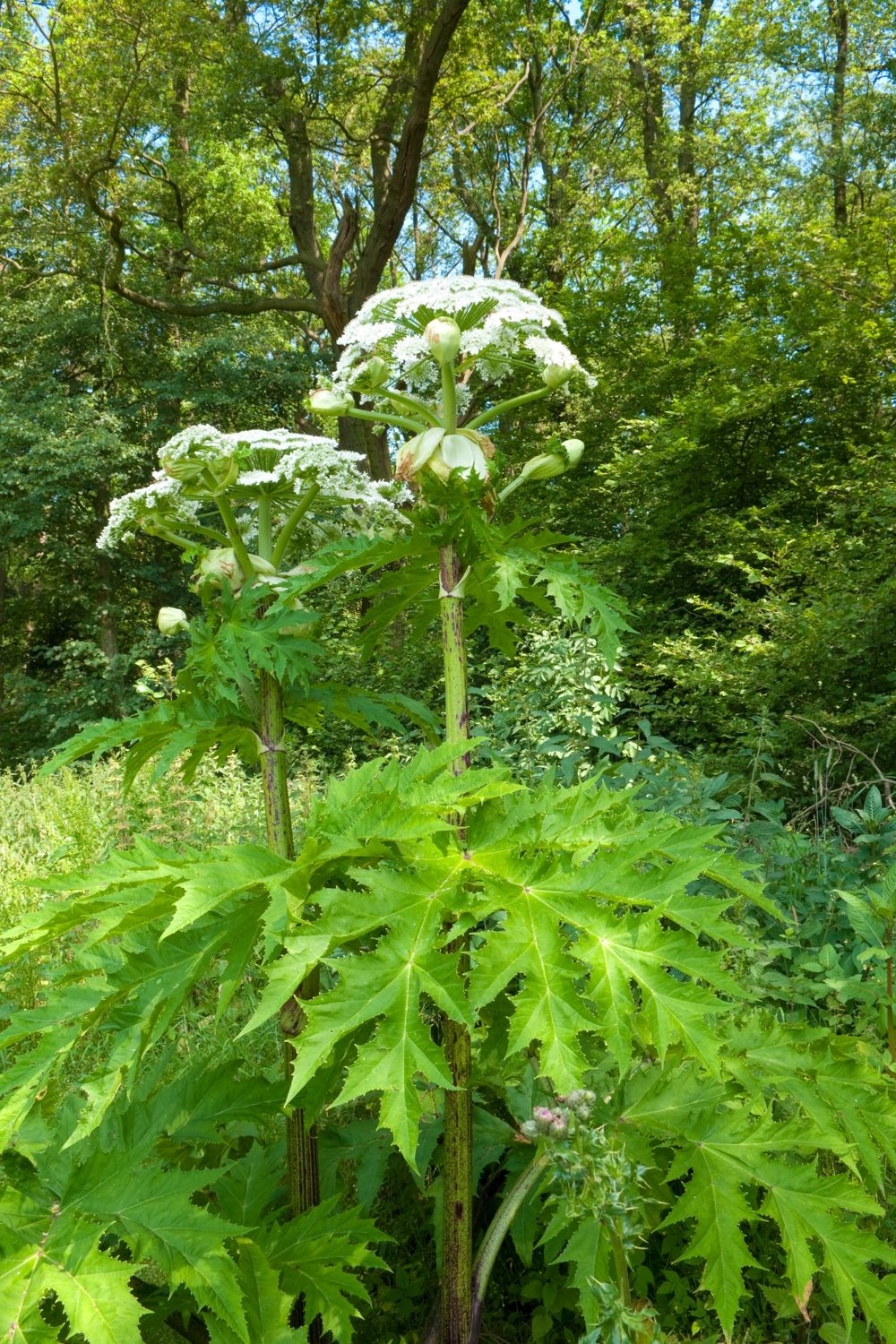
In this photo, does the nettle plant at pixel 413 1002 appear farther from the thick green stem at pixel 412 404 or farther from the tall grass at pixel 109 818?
the tall grass at pixel 109 818

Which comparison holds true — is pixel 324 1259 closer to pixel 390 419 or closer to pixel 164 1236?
pixel 164 1236

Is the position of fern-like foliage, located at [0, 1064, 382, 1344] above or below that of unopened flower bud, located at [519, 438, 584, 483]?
below

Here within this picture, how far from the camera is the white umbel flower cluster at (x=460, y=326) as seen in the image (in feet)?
5.42

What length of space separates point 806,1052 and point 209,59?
42.1 ft

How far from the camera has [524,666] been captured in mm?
5566

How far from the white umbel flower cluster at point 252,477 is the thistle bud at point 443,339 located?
0.25 metres

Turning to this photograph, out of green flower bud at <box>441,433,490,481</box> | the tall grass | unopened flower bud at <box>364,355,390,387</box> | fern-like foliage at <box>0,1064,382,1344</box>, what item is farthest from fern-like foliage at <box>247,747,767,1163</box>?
the tall grass

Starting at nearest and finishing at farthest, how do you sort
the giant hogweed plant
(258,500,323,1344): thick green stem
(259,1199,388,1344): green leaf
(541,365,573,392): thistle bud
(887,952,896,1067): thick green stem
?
the giant hogweed plant
(259,1199,388,1344): green leaf
(258,500,323,1344): thick green stem
(541,365,573,392): thistle bud
(887,952,896,1067): thick green stem

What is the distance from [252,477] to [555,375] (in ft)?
2.24

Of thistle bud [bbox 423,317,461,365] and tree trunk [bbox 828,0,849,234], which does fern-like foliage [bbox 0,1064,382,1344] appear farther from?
tree trunk [bbox 828,0,849,234]

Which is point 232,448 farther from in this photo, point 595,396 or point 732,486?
point 595,396

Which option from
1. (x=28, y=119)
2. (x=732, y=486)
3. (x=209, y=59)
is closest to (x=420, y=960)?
(x=732, y=486)

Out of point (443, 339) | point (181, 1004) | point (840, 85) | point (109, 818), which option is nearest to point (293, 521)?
point (443, 339)

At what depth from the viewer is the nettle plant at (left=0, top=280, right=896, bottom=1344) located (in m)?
1.03
